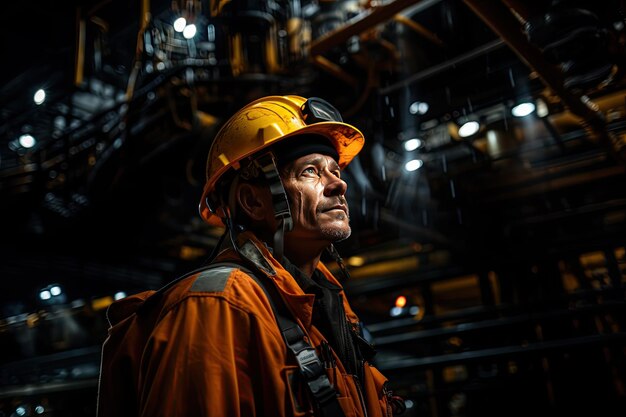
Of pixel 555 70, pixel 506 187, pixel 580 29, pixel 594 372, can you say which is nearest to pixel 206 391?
pixel 580 29

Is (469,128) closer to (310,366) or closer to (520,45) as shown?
(520,45)

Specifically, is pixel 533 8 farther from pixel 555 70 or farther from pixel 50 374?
pixel 50 374

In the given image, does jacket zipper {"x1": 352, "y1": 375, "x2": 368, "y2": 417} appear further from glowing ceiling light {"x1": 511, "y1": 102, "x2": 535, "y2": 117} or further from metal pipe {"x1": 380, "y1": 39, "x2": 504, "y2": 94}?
glowing ceiling light {"x1": 511, "y1": 102, "x2": 535, "y2": 117}

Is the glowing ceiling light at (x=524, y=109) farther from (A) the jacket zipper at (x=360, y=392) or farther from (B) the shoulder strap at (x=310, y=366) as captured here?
(B) the shoulder strap at (x=310, y=366)

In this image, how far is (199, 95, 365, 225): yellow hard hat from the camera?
2.37 metres

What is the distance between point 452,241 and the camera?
7.68 metres

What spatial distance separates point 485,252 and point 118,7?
19.9 feet

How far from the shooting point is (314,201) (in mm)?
2363

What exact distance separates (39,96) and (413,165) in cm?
925

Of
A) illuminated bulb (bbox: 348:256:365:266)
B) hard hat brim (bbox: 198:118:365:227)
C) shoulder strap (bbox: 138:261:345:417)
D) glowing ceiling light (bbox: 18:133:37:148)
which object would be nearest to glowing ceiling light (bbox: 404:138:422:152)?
hard hat brim (bbox: 198:118:365:227)

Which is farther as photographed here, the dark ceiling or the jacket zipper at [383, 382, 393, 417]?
the dark ceiling

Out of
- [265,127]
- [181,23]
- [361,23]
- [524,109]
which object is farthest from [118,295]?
[265,127]

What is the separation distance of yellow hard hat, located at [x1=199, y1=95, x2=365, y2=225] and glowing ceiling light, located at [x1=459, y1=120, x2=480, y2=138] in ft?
14.0

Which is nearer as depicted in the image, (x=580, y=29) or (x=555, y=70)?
(x=580, y=29)
